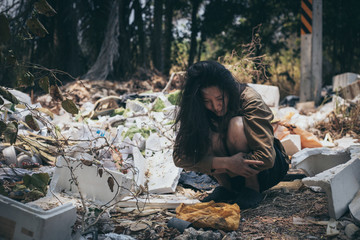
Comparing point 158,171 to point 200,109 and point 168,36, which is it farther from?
point 168,36

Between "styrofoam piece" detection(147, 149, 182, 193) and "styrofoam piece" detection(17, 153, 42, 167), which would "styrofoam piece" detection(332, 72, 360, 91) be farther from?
"styrofoam piece" detection(17, 153, 42, 167)

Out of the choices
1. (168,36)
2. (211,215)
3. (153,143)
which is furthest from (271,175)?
(168,36)

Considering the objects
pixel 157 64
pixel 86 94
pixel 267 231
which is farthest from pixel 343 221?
pixel 157 64

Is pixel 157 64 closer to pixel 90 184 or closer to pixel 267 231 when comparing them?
pixel 90 184

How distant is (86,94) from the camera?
17.9 feet

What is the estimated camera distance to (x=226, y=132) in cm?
213

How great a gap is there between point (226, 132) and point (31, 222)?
48.3 inches

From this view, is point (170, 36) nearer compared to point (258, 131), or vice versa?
point (258, 131)

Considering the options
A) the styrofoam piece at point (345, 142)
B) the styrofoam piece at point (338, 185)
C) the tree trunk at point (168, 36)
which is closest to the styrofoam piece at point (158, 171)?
the styrofoam piece at point (338, 185)

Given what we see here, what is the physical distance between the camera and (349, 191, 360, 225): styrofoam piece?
1.72 meters

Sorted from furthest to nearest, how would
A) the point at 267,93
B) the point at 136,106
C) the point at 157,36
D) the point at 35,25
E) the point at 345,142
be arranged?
the point at 157,36
the point at 267,93
the point at 136,106
the point at 345,142
the point at 35,25

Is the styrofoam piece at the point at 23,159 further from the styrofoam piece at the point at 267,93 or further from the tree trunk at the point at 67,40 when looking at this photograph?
the tree trunk at the point at 67,40

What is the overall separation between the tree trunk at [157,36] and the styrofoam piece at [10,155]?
489 cm

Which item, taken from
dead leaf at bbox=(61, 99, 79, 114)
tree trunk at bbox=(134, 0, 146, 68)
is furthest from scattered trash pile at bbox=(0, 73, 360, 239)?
tree trunk at bbox=(134, 0, 146, 68)
